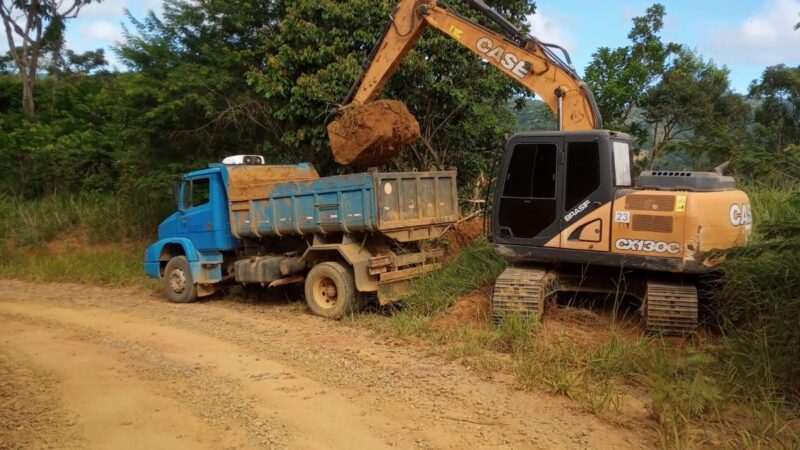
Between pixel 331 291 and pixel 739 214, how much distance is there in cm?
508

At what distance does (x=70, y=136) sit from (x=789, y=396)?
20.0 metres

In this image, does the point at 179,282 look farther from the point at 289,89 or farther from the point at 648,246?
the point at 648,246

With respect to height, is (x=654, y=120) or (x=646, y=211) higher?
(x=654, y=120)

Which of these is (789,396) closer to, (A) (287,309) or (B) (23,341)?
(A) (287,309)

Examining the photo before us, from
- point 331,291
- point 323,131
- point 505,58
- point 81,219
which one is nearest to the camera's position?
point 505,58

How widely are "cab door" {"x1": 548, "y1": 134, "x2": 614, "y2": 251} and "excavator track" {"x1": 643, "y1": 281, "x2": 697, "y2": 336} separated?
72cm

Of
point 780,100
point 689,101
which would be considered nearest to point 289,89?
point 689,101

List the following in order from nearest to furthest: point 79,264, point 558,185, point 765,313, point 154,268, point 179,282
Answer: point 765,313, point 558,185, point 179,282, point 154,268, point 79,264

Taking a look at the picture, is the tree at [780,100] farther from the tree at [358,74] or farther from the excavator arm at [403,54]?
the excavator arm at [403,54]

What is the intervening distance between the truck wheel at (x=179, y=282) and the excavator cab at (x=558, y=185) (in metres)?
5.41

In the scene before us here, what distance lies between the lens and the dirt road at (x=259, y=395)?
4.36 metres

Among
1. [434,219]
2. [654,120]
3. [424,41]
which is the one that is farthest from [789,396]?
[654,120]

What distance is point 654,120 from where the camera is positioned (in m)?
19.1

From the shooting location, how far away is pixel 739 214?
21.0ft
